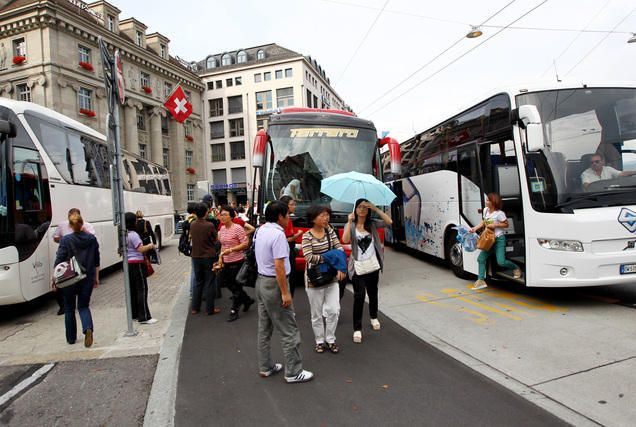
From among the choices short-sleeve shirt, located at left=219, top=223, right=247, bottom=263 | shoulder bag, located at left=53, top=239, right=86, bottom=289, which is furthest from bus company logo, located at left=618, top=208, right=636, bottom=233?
shoulder bag, located at left=53, top=239, right=86, bottom=289

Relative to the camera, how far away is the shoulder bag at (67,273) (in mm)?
4887

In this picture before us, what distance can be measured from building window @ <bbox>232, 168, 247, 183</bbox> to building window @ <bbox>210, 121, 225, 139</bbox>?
18.1 ft

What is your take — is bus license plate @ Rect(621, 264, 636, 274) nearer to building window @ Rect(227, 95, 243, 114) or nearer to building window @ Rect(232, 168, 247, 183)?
building window @ Rect(232, 168, 247, 183)

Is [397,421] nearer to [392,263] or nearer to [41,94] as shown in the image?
[392,263]

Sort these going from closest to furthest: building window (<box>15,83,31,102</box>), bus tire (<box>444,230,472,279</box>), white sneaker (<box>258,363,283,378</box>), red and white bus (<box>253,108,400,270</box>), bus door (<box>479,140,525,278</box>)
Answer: white sneaker (<box>258,363,283,378</box>), bus door (<box>479,140,525,278</box>), red and white bus (<box>253,108,400,270</box>), bus tire (<box>444,230,472,279</box>), building window (<box>15,83,31,102</box>)

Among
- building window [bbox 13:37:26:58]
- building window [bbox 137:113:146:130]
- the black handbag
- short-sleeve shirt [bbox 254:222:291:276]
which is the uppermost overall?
building window [bbox 13:37:26:58]

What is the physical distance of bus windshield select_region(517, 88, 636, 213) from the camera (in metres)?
5.55

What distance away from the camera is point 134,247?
5.93 m

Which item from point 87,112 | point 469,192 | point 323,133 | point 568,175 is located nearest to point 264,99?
point 87,112

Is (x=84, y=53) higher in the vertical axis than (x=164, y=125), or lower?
higher

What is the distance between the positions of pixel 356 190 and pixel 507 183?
11.0 ft

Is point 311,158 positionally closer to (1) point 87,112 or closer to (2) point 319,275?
(2) point 319,275

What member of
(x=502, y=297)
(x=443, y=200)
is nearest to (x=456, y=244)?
(x=443, y=200)

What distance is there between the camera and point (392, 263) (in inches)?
427
